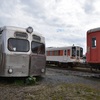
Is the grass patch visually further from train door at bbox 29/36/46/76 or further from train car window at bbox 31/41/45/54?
train car window at bbox 31/41/45/54

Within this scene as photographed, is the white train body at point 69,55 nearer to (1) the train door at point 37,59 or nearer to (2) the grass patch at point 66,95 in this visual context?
(1) the train door at point 37,59

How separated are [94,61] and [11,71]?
6535 millimetres

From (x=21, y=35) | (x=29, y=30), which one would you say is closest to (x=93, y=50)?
(x=29, y=30)

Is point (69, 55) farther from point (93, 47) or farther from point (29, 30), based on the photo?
point (29, 30)

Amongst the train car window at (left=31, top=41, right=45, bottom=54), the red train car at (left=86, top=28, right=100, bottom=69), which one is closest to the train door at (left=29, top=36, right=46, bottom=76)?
the train car window at (left=31, top=41, right=45, bottom=54)

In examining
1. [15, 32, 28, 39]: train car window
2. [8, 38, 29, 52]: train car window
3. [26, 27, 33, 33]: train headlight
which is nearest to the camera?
[8, 38, 29, 52]: train car window

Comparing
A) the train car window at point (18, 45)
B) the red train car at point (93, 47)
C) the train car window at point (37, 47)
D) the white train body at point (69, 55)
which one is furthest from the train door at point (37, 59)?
the white train body at point (69, 55)

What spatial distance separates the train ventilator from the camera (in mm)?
9461

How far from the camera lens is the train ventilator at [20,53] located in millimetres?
9461

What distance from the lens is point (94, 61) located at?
46.3 ft

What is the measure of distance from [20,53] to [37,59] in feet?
3.34

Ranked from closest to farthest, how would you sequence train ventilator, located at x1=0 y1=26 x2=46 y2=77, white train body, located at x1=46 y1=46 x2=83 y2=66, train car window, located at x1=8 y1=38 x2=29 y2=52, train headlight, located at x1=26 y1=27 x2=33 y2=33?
train ventilator, located at x1=0 y1=26 x2=46 y2=77
train car window, located at x1=8 y1=38 x2=29 y2=52
train headlight, located at x1=26 y1=27 x2=33 y2=33
white train body, located at x1=46 y1=46 x2=83 y2=66

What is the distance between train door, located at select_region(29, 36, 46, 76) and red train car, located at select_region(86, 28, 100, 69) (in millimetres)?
4344

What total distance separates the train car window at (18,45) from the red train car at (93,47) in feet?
17.9
